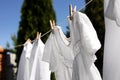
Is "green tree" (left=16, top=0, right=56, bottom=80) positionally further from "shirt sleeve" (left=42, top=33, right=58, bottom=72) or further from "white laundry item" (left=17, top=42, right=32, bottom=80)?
"shirt sleeve" (left=42, top=33, right=58, bottom=72)

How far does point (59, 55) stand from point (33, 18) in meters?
2.71

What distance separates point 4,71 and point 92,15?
1.84 meters

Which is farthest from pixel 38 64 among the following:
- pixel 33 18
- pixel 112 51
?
pixel 33 18

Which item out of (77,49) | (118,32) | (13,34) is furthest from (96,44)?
(13,34)

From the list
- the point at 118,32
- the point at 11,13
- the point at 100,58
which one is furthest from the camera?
the point at 11,13

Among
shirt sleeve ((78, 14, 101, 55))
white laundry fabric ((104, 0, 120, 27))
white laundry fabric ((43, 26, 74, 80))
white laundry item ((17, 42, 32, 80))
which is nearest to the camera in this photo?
white laundry fabric ((104, 0, 120, 27))

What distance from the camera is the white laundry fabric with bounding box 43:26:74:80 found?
294 cm

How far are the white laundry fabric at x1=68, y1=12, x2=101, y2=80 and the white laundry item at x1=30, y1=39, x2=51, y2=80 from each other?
76cm

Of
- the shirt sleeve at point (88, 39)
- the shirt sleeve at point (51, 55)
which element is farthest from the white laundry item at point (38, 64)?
the shirt sleeve at point (88, 39)

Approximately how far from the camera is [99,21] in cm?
606

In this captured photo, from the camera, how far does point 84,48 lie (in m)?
2.51

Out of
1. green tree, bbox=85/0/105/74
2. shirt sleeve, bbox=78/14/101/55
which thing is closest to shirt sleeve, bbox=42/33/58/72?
shirt sleeve, bbox=78/14/101/55

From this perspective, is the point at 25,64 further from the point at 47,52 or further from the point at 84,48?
the point at 84,48

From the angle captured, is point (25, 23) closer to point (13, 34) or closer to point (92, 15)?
point (92, 15)
